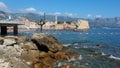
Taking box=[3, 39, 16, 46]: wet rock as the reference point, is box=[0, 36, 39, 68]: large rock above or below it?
below

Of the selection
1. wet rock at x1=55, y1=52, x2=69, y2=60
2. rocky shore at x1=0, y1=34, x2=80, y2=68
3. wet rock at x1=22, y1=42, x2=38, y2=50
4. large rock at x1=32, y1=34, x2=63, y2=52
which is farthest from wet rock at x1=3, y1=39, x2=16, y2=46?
wet rock at x1=55, y1=52, x2=69, y2=60

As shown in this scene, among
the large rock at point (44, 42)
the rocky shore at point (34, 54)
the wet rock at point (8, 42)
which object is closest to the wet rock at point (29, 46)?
the rocky shore at point (34, 54)

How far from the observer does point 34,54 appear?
41781mm

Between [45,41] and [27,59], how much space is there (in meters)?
8.70

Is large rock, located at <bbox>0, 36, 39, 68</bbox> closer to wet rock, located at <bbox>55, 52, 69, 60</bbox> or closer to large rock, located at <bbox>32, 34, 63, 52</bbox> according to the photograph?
large rock, located at <bbox>32, 34, 63, 52</bbox>

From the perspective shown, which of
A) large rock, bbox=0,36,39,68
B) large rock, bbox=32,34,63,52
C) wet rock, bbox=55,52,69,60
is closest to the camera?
large rock, bbox=0,36,39,68

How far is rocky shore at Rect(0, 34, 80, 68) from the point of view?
32441 mm

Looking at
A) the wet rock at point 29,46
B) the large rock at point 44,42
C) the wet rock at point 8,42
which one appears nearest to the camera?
the wet rock at point 8,42

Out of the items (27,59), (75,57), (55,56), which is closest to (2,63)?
(27,59)

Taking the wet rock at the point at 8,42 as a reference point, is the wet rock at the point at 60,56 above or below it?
below

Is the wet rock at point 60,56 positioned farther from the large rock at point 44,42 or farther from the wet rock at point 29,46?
the wet rock at point 29,46

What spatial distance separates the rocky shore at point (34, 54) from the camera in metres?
32.4

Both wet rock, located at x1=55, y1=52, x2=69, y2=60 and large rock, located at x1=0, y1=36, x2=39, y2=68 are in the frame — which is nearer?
large rock, located at x1=0, y1=36, x2=39, y2=68

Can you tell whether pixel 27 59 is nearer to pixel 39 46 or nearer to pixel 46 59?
pixel 46 59
